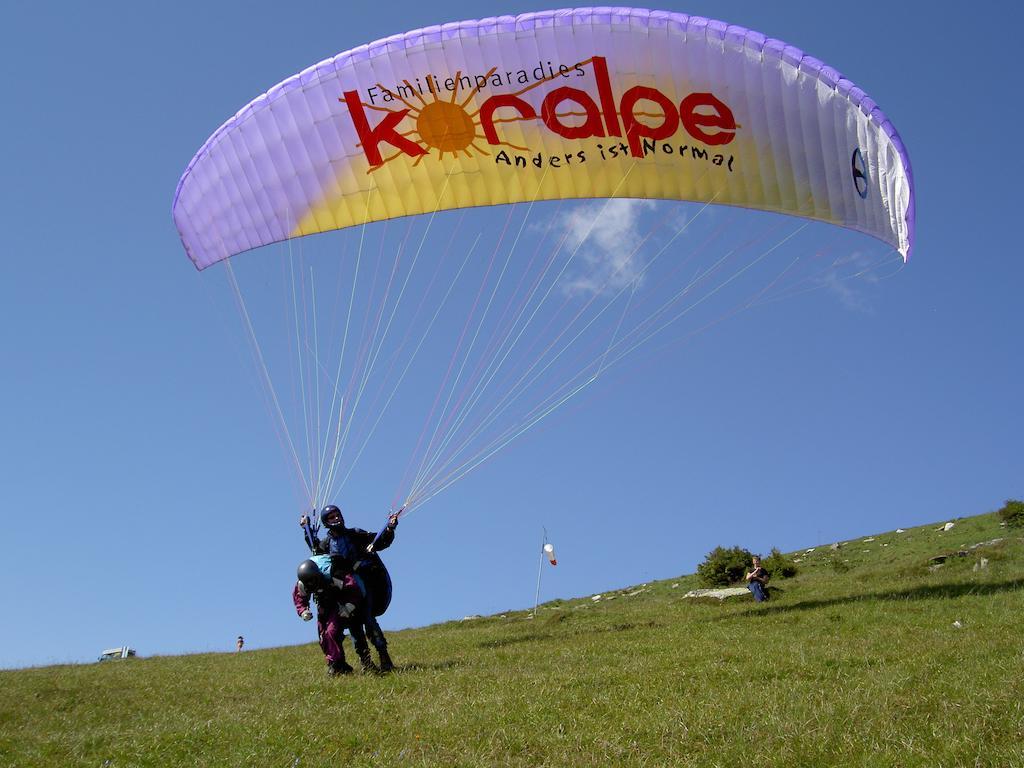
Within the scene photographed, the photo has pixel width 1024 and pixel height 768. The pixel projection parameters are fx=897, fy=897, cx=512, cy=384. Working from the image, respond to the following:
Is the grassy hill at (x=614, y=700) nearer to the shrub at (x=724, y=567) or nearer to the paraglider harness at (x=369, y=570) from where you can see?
the paraglider harness at (x=369, y=570)

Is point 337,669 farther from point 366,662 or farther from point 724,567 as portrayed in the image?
point 724,567

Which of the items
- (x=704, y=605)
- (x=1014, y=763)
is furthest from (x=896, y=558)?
(x=1014, y=763)

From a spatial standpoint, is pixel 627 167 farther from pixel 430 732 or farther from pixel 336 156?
pixel 430 732

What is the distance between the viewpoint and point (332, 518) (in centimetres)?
1238

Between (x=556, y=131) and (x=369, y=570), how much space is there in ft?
23.6

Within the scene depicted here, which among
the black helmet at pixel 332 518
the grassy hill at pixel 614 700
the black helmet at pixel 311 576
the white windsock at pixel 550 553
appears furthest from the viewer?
the white windsock at pixel 550 553

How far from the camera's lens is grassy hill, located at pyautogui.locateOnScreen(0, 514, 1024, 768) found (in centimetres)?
641

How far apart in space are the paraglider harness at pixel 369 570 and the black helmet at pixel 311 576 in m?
0.49

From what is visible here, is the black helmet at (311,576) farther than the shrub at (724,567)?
No

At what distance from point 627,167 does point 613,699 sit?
339 inches

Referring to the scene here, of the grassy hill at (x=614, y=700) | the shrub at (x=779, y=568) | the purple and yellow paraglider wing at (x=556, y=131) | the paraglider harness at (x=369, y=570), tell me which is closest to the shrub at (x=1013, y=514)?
the shrub at (x=779, y=568)

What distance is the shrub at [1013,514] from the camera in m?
26.2

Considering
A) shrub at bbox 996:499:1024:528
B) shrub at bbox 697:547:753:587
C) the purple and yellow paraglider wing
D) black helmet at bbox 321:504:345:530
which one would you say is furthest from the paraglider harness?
shrub at bbox 996:499:1024:528

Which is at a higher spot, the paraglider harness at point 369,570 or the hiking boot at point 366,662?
the paraglider harness at point 369,570
